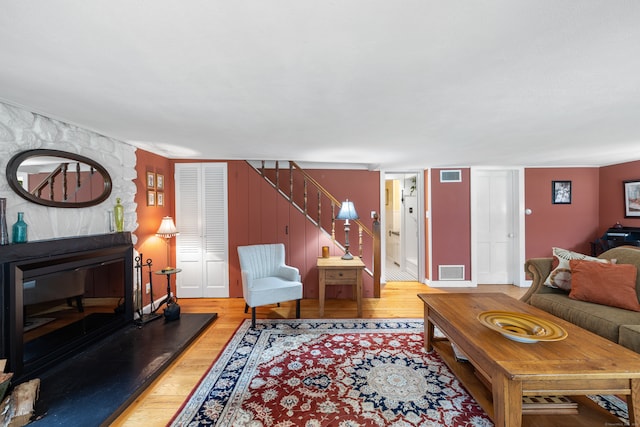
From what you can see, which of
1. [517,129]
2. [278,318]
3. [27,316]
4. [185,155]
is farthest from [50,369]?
[517,129]

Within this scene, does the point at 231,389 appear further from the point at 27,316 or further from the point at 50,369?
the point at 27,316

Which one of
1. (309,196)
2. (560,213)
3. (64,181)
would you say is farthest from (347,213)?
(560,213)

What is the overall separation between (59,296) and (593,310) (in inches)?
181

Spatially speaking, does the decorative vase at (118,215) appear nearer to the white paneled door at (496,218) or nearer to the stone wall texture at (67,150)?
the stone wall texture at (67,150)

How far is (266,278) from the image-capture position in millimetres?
3479

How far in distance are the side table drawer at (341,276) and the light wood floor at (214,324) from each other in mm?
449

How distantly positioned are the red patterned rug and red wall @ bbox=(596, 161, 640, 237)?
422cm

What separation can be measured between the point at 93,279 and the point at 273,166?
282 cm

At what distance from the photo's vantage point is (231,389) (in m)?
1.99

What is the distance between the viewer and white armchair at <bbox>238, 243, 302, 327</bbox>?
3021 millimetres

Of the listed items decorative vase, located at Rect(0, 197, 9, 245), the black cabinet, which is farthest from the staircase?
the black cabinet

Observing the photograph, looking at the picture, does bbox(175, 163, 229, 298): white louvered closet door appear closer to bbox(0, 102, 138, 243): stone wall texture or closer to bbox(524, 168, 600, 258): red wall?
bbox(0, 102, 138, 243): stone wall texture

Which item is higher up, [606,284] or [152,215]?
[152,215]

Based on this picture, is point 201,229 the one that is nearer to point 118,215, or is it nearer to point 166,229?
point 166,229
